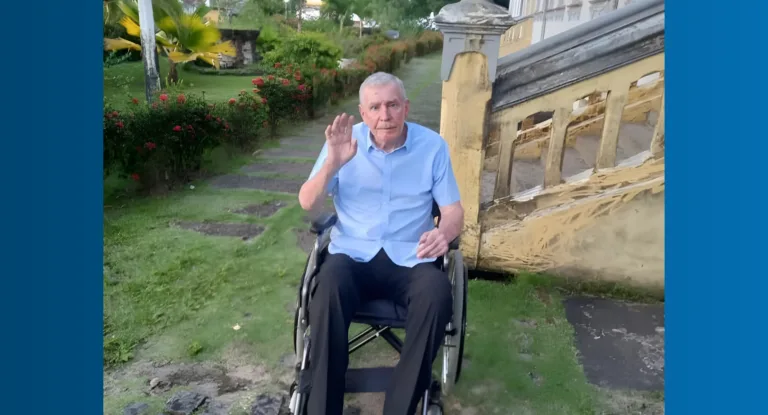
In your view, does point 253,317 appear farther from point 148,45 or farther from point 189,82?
point 189,82

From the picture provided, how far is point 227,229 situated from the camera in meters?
4.59

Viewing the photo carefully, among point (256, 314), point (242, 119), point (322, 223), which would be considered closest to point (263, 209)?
point (256, 314)

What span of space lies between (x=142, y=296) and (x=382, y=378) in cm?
180

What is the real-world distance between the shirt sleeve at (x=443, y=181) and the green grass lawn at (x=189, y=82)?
894 centimetres

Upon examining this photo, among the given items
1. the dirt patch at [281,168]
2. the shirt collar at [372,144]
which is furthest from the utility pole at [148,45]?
the shirt collar at [372,144]

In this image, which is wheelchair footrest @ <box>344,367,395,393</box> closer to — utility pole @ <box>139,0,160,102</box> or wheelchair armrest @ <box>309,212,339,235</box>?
wheelchair armrest @ <box>309,212,339,235</box>

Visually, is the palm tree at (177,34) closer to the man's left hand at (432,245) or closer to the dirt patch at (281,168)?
the dirt patch at (281,168)

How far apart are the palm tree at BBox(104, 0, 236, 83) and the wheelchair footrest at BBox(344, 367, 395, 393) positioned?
10116mm

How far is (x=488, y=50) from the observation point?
10.8 ft

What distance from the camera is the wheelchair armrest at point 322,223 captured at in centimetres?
260

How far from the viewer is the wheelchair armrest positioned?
2604mm

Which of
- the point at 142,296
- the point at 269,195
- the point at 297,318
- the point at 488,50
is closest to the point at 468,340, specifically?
the point at 297,318

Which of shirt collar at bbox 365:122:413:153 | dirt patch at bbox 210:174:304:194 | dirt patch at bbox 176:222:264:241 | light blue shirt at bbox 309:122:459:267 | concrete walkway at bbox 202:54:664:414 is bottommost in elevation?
concrete walkway at bbox 202:54:664:414

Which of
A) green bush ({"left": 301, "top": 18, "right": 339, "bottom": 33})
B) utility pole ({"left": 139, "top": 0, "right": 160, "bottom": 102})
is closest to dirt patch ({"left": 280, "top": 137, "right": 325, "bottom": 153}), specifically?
utility pole ({"left": 139, "top": 0, "right": 160, "bottom": 102})
